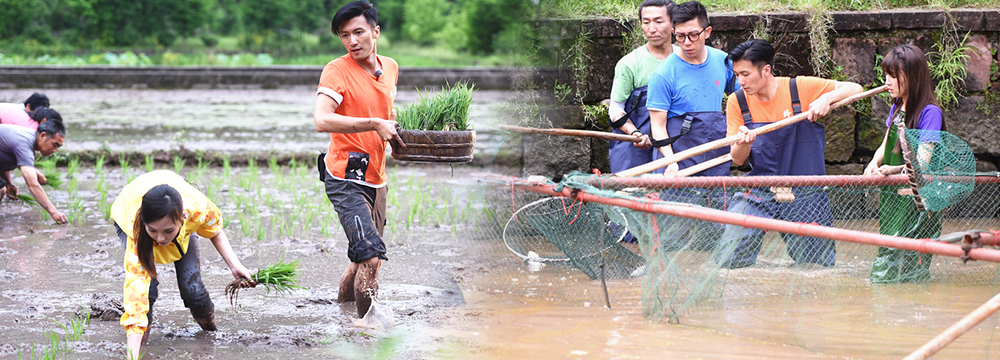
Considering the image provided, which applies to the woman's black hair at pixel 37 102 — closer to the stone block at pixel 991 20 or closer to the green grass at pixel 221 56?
the stone block at pixel 991 20

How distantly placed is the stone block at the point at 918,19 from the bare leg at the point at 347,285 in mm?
4435

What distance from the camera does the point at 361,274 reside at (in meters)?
3.70

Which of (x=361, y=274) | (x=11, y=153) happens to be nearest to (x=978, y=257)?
(x=361, y=274)

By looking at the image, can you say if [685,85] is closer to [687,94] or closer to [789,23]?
[687,94]

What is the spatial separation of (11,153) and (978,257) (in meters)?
6.04

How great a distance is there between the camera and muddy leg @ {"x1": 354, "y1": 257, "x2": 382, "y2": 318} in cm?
370

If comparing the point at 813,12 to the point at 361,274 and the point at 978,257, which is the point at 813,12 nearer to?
the point at 978,257

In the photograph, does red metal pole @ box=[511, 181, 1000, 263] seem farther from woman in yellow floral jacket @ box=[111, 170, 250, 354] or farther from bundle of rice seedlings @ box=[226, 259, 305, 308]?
woman in yellow floral jacket @ box=[111, 170, 250, 354]

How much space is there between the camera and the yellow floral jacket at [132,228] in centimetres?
312

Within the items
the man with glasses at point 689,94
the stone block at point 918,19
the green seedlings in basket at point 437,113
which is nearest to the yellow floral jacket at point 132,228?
the green seedlings in basket at point 437,113

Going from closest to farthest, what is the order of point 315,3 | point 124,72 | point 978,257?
1. point 978,257
2. point 124,72
3. point 315,3

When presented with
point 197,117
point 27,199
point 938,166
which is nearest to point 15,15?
point 197,117

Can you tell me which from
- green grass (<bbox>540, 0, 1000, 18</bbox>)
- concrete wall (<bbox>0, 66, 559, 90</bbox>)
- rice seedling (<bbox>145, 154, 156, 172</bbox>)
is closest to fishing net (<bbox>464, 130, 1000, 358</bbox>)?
green grass (<bbox>540, 0, 1000, 18</bbox>)

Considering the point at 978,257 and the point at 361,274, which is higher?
the point at 978,257
